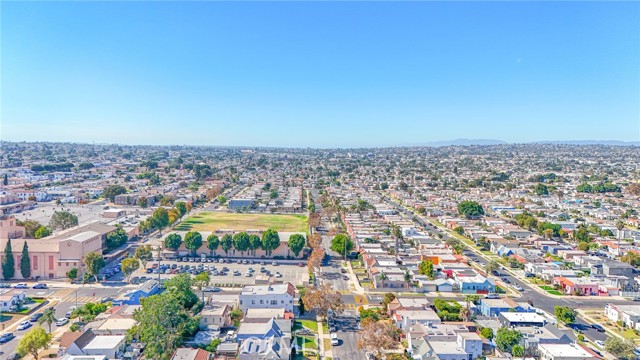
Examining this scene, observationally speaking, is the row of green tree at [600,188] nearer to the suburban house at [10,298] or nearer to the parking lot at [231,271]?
the parking lot at [231,271]

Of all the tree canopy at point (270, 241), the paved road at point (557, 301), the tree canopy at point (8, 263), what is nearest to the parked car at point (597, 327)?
the paved road at point (557, 301)

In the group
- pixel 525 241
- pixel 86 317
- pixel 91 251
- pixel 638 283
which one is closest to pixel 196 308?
pixel 86 317

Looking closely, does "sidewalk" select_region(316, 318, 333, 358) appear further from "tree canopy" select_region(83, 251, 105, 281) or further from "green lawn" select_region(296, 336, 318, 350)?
"tree canopy" select_region(83, 251, 105, 281)

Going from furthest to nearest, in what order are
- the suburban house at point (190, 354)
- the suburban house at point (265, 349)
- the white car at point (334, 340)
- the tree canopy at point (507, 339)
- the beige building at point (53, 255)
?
the beige building at point (53, 255) < the white car at point (334, 340) < the tree canopy at point (507, 339) < the suburban house at point (265, 349) < the suburban house at point (190, 354)

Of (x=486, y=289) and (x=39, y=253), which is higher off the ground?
(x=39, y=253)

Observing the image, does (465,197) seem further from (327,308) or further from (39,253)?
(39,253)

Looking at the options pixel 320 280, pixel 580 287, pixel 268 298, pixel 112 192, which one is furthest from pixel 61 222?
pixel 580 287
